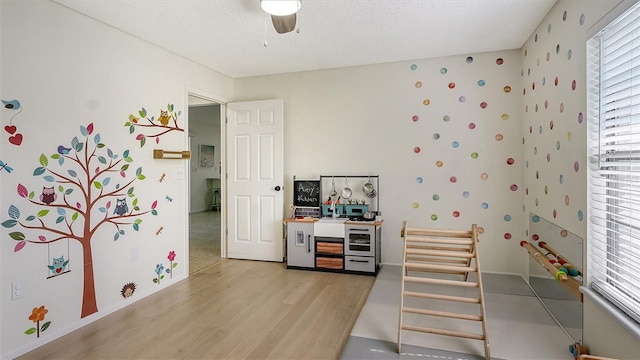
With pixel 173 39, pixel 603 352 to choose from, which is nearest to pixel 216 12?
pixel 173 39

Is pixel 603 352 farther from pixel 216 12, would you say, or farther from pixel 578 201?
pixel 216 12

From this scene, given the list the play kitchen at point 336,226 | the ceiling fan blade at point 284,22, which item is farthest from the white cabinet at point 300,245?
the ceiling fan blade at point 284,22

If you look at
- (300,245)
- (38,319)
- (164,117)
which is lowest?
(38,319)

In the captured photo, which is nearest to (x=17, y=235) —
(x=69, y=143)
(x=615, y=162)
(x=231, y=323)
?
(x=69, y=143)

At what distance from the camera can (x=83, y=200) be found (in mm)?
2654

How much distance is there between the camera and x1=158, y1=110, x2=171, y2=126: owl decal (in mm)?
3418

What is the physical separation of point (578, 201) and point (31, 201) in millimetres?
3855

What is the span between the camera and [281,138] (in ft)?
14.1

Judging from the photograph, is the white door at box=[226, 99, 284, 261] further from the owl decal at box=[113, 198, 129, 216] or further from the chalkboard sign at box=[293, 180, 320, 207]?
the owl decal at box=[113, 198, 129, 216]

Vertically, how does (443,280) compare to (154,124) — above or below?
below

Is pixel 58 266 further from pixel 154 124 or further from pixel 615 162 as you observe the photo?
pixel 615 162

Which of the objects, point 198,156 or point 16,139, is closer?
point 16,139

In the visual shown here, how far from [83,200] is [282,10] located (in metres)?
2.22

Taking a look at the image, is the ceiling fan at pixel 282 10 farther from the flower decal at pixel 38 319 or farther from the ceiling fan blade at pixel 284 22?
the flower decal at pixel 38 319
